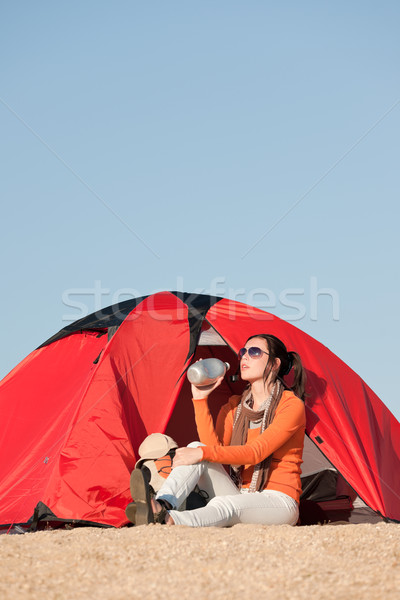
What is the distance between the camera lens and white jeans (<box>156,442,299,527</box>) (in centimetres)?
372

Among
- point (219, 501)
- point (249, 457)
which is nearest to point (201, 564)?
point (219, 501)

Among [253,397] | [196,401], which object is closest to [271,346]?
[253,397]

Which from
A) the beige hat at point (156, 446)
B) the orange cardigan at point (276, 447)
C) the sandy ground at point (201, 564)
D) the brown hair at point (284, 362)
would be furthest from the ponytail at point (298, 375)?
the sandy ground at point (201, 564)

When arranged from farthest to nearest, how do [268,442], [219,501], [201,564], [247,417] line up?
1. [247,417]
2. [268,442]
3. [219,501]
4. [201,564]

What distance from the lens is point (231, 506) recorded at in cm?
387

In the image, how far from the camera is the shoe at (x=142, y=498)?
3650mm

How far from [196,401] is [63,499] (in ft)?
3.54

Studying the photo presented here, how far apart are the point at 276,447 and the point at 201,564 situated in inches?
54.0

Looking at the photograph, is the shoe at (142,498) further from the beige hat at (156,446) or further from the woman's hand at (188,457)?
the beige hat at (156,446)

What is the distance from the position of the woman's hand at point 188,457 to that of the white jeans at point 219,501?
3 cm

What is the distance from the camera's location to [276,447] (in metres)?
4.21

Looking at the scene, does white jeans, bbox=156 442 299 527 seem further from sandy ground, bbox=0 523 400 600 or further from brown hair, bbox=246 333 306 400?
brown hair, bbox=246 333 306 400

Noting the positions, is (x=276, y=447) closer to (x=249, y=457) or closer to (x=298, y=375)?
(x=249, y=457)

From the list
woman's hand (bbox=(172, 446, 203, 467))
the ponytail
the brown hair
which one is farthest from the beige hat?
the ponytail
